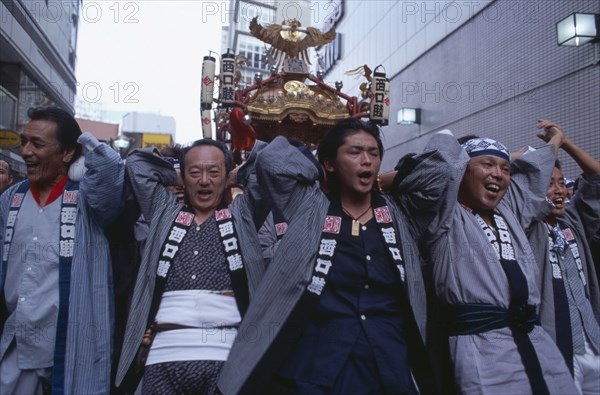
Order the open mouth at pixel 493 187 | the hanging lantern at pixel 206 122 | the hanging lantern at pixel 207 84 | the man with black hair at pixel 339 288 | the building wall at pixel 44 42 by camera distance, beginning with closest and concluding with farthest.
Answer: the man with black hair at pixel 339 288 < the open mouth at pixel 493 187 < the hanging lantern at pixel 207 84 < the hanging lantern at pixel 206 122 < the building wall at pixel 44 42

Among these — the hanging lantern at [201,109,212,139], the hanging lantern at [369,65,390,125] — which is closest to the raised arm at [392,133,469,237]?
the hanging lantern at [369,65,390,125]

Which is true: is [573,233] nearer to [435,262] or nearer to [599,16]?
[435,262]

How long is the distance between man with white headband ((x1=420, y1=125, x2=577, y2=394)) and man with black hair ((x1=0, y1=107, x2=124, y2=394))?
2.04 m

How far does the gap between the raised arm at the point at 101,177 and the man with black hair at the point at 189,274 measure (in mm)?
112

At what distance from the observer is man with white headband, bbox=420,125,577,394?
91.0 inches

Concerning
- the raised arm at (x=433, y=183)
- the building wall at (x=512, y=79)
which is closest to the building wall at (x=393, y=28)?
the building wall at (x=512, y=79)

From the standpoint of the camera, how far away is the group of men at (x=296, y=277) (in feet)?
7.52

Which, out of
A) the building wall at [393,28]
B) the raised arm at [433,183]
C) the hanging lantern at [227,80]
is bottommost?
the raised arm at [433,183]

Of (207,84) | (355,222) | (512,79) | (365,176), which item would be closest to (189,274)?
(355,222)

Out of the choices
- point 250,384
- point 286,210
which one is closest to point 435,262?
point 286,210

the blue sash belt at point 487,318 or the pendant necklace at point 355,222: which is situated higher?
the pendant necklace at point 355,222

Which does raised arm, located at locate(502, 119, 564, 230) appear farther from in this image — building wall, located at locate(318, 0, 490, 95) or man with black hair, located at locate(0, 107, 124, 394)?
building wall, located at locate(318, 0, 490, 95)

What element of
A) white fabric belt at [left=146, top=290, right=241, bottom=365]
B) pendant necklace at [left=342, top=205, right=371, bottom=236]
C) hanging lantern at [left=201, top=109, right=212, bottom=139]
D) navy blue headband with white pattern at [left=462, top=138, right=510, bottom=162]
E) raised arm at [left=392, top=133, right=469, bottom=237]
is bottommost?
white fabric belt at [left=146, top=290, right=241, bottom=365]

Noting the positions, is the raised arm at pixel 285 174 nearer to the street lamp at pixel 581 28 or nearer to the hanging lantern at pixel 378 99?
the street lamp at pixel 581 28
